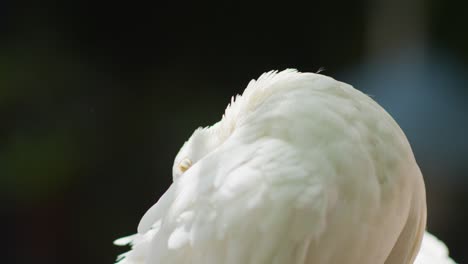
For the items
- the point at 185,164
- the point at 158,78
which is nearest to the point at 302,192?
the point at 185,164

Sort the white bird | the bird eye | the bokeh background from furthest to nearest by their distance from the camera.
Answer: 1. the bokeh background
2. the bird eye
3. the white bird

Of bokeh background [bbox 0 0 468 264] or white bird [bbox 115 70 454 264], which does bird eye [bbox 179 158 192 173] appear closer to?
white bird [bbox 115 70 454 264]

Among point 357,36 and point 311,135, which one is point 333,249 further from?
point 357,36

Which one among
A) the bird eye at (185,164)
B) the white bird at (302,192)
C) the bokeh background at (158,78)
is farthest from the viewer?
the bokeh background at (158,78)

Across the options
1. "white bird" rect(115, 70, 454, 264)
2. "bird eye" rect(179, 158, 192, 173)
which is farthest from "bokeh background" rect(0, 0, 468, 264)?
"white bird" rect(115, 70, 454, 264)

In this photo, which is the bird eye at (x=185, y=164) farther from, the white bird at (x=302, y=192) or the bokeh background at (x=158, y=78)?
the bokeh background at (x=158, y=78)

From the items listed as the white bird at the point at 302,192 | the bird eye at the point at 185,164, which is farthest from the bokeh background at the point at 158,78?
the white bird at the point at 302,192
